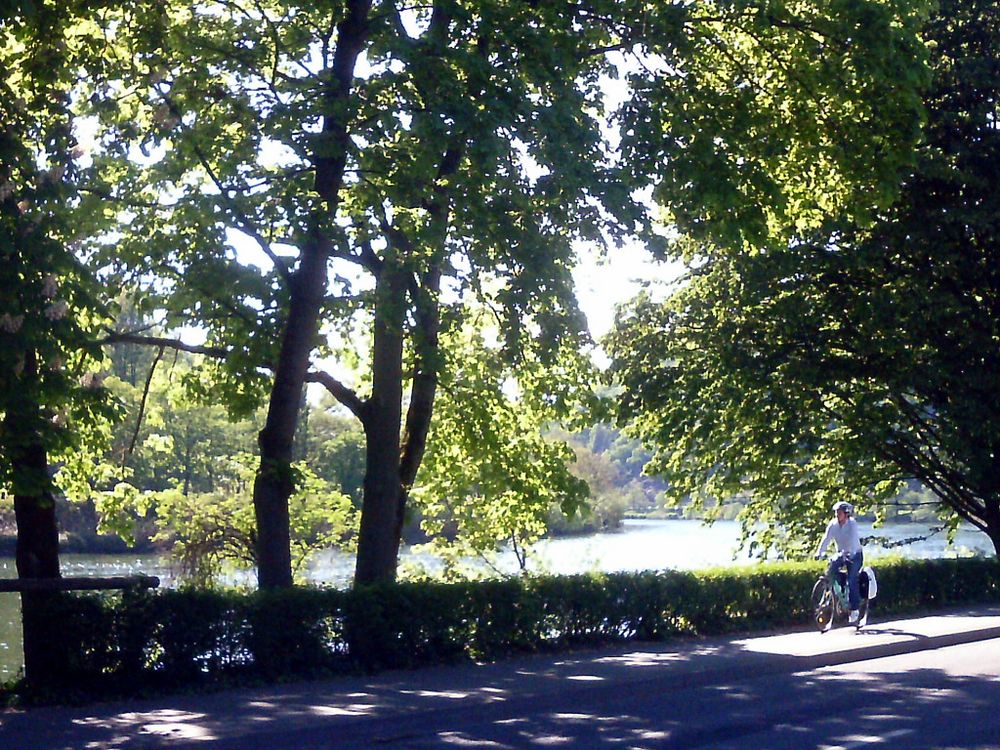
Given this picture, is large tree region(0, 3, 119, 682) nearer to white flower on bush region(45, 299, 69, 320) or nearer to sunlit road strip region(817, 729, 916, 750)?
white flower on bush region(45, 299, 69, 320)

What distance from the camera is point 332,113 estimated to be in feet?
43.3

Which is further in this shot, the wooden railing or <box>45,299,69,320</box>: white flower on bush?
the wooden railing

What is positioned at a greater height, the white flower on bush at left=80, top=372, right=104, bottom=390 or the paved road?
the white flower on bush at left=80, top=372, right=104, bottom=390

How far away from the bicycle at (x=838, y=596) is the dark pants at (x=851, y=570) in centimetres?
5

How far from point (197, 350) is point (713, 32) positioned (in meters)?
8.36

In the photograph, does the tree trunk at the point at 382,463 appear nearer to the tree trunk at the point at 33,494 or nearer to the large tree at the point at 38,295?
the large tree at the point at 38,295

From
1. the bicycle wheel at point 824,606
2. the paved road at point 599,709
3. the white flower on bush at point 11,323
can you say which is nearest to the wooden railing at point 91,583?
the paved road at point 599,709

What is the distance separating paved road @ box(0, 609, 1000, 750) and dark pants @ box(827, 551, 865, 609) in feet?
7.85

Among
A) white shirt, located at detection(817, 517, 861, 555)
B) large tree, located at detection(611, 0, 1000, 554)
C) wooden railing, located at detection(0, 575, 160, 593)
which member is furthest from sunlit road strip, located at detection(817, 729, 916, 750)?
large tree, located at detection(611, 0, 1000, 554)

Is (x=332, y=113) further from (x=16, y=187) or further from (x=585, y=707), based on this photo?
(x=585, y=707)

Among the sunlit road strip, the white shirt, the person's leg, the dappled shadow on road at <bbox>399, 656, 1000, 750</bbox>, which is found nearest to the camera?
the sunlit road strip

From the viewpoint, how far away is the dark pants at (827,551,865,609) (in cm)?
1759

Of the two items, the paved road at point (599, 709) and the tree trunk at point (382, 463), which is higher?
the tree trunk at point (382, 463)

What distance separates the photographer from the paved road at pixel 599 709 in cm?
966
